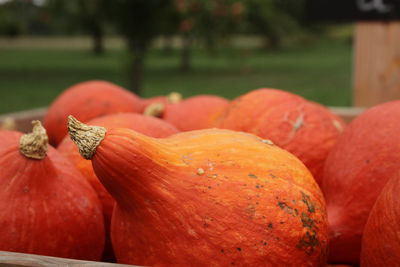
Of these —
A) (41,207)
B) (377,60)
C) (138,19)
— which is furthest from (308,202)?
(138,19)

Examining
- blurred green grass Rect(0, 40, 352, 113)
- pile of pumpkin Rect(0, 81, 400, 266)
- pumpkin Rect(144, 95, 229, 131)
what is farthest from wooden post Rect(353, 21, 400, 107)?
blurred green grass Rect(0, 40, 352, 113)

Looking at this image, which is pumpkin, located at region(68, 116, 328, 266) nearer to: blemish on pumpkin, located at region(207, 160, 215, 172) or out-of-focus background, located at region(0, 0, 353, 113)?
blemish on pumpkin, located at region(207, 160, 215, 172)

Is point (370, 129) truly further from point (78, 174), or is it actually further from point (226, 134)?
point (78, 174)

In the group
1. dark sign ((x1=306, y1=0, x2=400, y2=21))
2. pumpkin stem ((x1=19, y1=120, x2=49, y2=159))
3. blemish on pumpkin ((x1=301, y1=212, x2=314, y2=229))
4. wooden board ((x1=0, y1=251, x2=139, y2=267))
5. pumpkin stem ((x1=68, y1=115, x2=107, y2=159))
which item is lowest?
wooden board ((x1=0, y1=251, x2=139, y2=267))

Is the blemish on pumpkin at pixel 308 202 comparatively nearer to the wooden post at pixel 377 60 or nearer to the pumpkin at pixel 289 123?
the pumpkin at pixel 289 123

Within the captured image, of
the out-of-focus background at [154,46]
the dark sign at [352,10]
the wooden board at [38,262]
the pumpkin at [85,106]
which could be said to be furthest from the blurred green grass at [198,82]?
the wooden board at [38,262]

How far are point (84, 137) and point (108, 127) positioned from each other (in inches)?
16.7

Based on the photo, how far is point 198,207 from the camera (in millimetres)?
976

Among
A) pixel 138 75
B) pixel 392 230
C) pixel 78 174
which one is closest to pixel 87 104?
pixel 78 174

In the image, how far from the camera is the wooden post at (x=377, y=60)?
125 inches

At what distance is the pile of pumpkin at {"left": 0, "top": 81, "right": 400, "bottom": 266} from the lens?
966 millimetres

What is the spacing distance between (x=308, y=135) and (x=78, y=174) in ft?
2.21

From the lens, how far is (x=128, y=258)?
1.02 m

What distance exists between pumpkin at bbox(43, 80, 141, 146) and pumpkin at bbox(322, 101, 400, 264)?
3.52 ft
